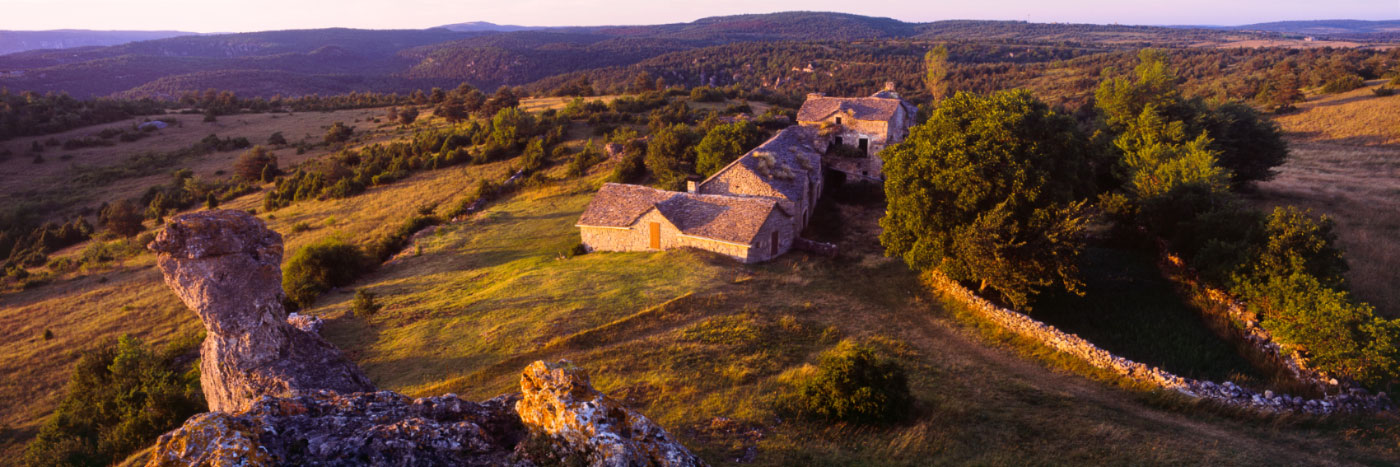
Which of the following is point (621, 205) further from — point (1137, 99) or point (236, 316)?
point (1137, 99)

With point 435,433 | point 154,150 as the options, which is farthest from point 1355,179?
point 154,150

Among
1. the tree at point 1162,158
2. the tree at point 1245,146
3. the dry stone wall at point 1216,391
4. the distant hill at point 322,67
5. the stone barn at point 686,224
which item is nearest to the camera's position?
the dry stone wall at point 1216,391

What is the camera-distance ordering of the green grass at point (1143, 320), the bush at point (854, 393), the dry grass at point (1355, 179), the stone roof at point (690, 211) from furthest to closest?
the stone roof at point (690, 211) < the dry grass at point (1355, 179) < the green grass at point (1143, 320) < the bush at point (854, 393)

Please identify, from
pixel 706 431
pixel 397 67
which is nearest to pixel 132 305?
pixel 706 431

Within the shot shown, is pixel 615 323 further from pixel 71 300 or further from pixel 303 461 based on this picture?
pixel 71 300

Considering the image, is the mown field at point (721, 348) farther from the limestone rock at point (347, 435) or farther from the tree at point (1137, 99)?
the tree at point (1137, 99)

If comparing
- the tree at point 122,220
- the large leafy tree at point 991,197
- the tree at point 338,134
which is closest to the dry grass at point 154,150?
the tree at point 338,134
